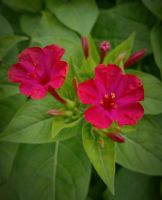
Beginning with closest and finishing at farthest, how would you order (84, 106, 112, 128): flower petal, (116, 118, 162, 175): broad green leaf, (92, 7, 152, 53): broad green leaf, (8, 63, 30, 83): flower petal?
(84, 106, 112, 128): flower petal, (8, 63, 30, 83): flower petal, (116, 118, 162, 175): broad green leaf, (92, 7, 152, 53): broad green leaf

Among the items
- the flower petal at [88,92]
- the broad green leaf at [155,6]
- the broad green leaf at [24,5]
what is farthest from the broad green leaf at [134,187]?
the broad green leaf at [24,5]

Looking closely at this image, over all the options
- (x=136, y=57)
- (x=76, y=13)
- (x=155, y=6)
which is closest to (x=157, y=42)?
(x=155, y=6)

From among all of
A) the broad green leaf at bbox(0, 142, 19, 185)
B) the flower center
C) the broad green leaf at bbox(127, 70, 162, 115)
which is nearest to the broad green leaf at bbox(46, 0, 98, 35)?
the broad green leaf at bbox(127, 70, 162, 115)

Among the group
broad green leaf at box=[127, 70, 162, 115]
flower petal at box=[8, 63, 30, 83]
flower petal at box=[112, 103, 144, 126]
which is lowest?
broad green leaf at box=[127, 70, 162, 115]

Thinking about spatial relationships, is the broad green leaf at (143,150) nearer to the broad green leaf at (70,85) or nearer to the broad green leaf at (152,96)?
the broad green leaf at (152,96)

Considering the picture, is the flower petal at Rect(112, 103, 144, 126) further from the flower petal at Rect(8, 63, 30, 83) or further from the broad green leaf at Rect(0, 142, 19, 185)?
the broad green leaf at Rect(0, 142, 19, 185)

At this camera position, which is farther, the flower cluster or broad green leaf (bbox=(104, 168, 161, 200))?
broad green leaf (bbox=(104, 168, 161, 200))

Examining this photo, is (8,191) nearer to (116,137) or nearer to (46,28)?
(116,137)
